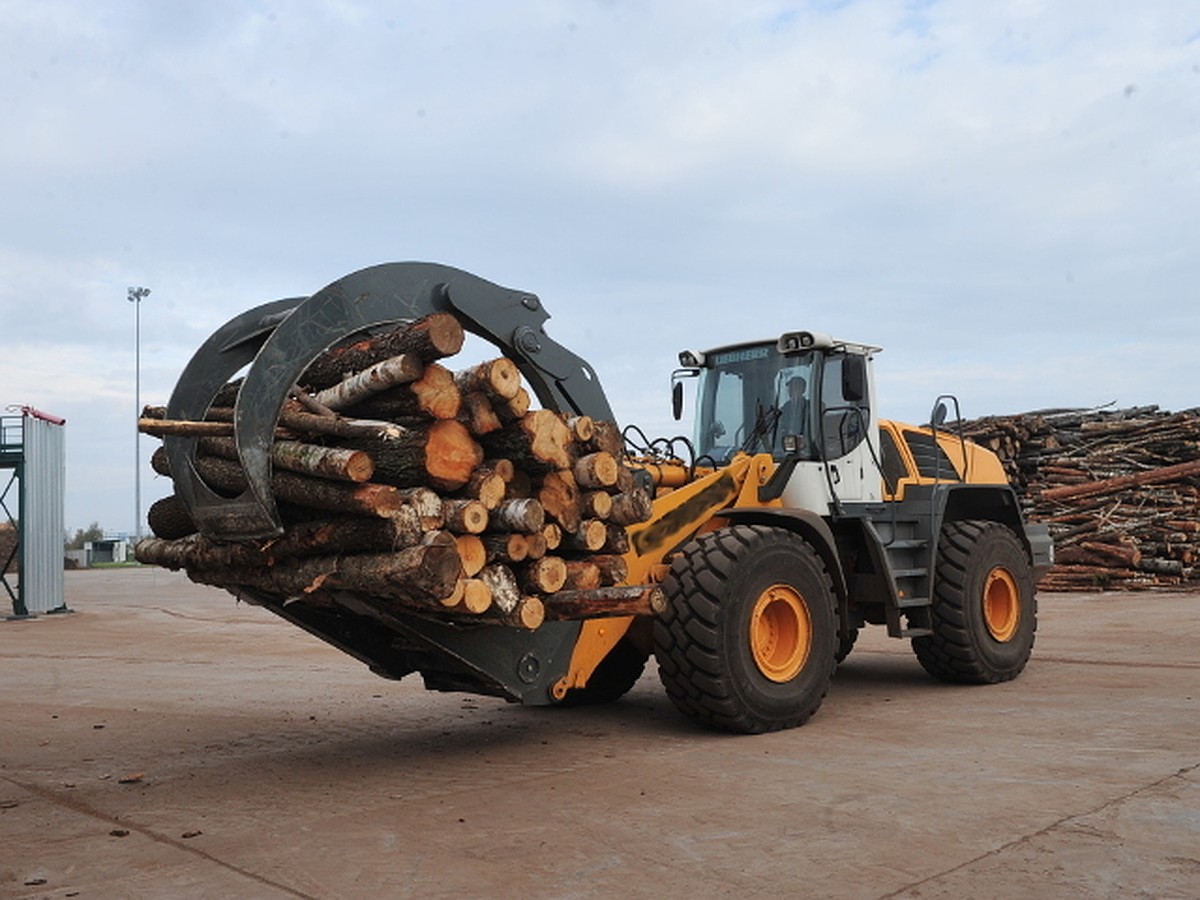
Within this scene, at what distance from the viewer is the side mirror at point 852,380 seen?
8.55 meters

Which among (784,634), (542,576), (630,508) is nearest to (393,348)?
(542,576)

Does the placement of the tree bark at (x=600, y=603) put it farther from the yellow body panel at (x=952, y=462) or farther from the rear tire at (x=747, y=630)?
the yellow body panel at (x=952, y=462)

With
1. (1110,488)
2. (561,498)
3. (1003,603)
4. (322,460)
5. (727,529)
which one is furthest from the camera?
(1110,488)

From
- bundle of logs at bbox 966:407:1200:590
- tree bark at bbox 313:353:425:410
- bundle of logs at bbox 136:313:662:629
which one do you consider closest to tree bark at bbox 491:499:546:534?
bundle of logs at bbox 136:313:662:629

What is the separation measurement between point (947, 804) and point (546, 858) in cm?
193

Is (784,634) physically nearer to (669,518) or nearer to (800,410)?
(669,518)

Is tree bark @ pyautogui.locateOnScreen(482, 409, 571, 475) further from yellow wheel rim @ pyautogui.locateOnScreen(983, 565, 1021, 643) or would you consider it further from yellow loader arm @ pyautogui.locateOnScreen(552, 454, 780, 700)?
yellow wheel rim @ pyautogui.locateOnScreen(983, 565, 1021, 643)

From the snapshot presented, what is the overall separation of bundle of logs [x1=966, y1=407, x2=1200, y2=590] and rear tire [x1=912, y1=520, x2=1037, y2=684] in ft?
35.7

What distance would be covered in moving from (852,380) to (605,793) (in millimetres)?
3816

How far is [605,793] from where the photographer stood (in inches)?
236

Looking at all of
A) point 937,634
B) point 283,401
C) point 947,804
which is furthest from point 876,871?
point 937,634

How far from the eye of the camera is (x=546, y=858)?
15.9 feet

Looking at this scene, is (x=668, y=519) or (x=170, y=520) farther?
(x=668, y=519)

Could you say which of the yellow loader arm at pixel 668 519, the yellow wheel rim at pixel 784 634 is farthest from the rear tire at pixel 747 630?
the yellow loader arm at pixel 668 519
